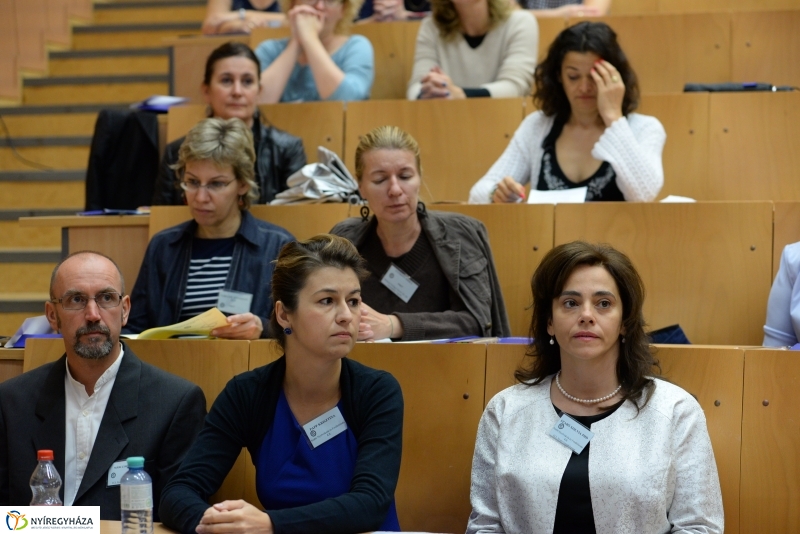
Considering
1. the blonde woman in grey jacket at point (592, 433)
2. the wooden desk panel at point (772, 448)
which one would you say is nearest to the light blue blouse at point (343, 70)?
the blonde woman in grey jacket at point (592, 433)

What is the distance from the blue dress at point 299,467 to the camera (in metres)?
2.14

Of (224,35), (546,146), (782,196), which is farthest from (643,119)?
(224,35)

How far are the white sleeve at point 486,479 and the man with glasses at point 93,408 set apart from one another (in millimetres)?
698

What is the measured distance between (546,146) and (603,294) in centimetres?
143

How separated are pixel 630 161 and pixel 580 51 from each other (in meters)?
0.44

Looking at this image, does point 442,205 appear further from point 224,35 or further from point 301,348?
point 224,35

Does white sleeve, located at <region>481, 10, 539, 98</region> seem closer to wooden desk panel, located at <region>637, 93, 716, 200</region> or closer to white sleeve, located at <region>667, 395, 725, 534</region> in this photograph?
wooden desk panel, located at <region>637, 93, 716, 200</region>

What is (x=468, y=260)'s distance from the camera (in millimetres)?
2953

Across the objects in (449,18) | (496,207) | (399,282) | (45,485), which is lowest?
(45,485)

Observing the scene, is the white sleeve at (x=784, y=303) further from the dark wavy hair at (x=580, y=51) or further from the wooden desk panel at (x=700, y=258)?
the dark wavy hair at (x=580, y=51)

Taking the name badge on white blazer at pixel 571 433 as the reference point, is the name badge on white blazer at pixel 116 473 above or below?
below

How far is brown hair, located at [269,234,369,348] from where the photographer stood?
7.38ft

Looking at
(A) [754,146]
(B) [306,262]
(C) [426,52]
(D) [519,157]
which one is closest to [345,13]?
(C) [426,52]

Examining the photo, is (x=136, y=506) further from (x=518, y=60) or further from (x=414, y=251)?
(x=518, y=60)
